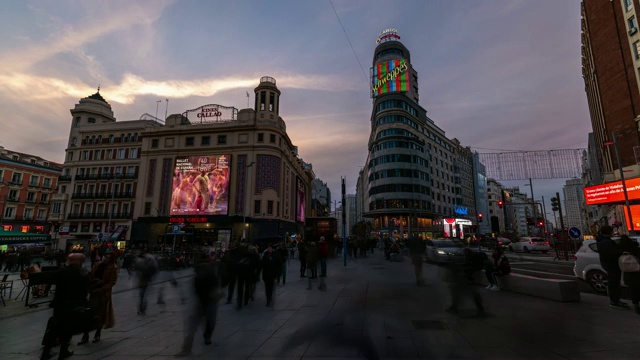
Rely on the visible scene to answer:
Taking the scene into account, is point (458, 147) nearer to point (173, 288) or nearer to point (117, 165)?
point (117, 165)

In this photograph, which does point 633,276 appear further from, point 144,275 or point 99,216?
point 99,216

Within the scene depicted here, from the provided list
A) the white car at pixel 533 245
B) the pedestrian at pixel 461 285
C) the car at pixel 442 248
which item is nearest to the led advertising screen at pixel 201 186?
the car at pixel 442 248

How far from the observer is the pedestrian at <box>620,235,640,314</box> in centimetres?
687

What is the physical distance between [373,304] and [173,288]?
30.4 ft

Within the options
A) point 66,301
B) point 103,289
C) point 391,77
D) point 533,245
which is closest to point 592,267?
point 66,301

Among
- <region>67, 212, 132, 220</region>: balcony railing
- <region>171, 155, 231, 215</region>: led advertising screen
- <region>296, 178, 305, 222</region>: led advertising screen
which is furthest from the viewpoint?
<region>296, 178, 305, 222</region>: led advertising screen

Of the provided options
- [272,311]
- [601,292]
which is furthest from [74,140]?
[601,292]

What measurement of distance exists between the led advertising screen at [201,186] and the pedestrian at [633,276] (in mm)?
41710

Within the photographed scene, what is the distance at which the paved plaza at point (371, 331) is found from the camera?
195 inches

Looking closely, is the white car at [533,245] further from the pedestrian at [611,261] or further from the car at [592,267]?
the pedestrian at [611,261]

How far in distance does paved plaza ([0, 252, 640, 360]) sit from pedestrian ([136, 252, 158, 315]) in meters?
0.41

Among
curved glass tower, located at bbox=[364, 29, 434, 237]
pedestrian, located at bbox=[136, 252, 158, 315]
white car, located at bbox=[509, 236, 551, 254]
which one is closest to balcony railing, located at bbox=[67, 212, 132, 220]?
pedestrian, located at bbox=[136, 252, 158, 315]

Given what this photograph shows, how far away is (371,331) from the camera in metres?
6.11

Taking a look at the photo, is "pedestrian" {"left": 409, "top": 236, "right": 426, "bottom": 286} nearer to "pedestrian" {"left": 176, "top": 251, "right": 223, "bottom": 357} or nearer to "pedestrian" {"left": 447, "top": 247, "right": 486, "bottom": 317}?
"pedestrian" {"left": 447, "top": 247, "right": 486, "bottom": 317}
